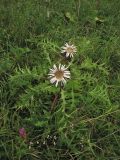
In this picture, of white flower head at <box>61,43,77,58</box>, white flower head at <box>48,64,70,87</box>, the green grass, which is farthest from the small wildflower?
white flower head at <box>61,43,77,58</box>

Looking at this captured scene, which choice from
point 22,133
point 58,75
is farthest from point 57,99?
point 22,133

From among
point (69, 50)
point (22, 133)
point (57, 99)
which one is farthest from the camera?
point (69, 50)

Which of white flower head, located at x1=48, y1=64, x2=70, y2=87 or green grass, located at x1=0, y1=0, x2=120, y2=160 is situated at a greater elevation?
white flower head, located at x1=48, y1=64, x2=70, y2=87

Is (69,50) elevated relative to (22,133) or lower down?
elevated

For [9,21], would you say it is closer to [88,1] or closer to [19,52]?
[19,52]

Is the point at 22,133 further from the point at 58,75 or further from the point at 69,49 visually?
the point at 69,49

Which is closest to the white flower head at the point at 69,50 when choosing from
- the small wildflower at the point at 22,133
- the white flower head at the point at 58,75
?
the white flower head at the point at 58,75

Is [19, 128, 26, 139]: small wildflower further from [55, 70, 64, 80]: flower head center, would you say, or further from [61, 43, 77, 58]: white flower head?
[61, 43, 77, 58]: white flower head
